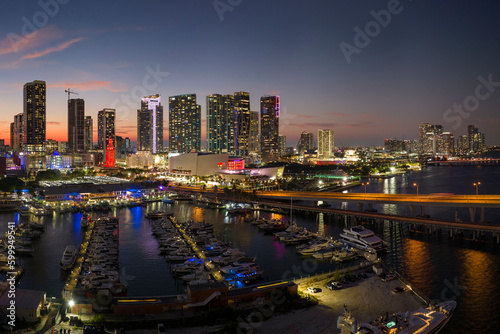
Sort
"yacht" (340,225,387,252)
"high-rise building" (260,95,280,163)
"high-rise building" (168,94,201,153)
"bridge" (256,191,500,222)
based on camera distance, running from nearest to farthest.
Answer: "yacht" (340,225,387,252)
"bridge" (256,191,500,222)
"high-rise building" (168,94,201,153)
"high-rise building" (260,95,280,163)

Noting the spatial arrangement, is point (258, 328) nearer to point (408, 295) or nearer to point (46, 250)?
point (408, 295)

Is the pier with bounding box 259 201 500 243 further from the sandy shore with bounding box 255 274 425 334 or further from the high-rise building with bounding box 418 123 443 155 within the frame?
the high-rise building with bounding box 418 123 443 155

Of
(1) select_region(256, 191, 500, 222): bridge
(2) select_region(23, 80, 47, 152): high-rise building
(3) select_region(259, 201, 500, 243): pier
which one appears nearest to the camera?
(3) select_region(259, 201, 500, 243): pier

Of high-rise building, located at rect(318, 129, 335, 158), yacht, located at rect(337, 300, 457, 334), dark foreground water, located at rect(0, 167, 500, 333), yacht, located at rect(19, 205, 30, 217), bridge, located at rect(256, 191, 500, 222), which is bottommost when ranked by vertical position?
dark foreground water, located at rect(0, 167, 500, 333)

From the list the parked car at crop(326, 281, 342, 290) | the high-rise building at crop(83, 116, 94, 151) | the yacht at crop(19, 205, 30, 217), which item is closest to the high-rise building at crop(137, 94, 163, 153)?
the high-rise building at crop(83, 116, 94, 151)

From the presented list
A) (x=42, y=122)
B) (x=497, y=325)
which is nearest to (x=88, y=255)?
(x=497, y=325)

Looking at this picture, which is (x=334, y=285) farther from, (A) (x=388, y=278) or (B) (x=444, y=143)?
(B) (x=444, y=143)

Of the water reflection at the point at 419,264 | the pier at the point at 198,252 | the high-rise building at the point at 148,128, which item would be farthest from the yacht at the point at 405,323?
the high-rise building at the point at 148,128

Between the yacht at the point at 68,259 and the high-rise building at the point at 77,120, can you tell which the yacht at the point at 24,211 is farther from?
the high-rise building at the point at 77,120
